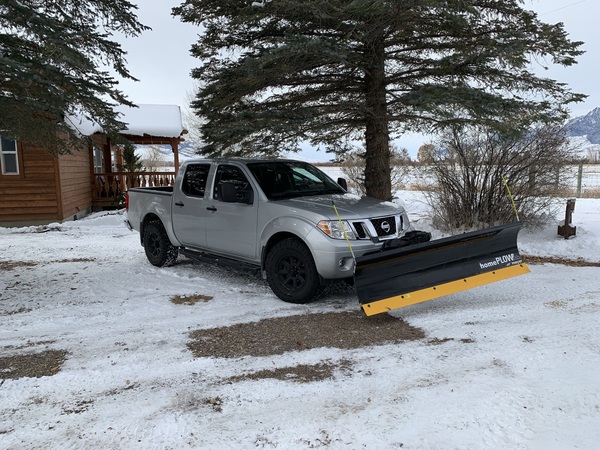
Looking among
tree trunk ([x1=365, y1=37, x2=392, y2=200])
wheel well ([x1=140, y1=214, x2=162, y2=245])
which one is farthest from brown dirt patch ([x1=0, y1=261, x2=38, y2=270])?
tree trunk ([x1=365, y1=37, x2=392, y2=200])

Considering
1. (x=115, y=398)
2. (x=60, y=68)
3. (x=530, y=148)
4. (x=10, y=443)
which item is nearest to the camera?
(x=10, y=443)

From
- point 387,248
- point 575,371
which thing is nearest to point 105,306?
point 387,248

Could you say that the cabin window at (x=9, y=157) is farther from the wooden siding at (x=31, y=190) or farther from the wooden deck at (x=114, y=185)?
the wooden deck at (x=114, y=185)

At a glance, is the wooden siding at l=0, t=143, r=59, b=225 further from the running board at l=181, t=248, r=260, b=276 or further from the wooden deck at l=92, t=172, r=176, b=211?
the running board at l=181, t=248, r=260, b=276

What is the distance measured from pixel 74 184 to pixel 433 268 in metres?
14.0

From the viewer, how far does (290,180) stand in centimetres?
652

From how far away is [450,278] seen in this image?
5.09 metres

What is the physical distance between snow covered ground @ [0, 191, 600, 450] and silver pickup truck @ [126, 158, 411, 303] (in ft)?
1.60

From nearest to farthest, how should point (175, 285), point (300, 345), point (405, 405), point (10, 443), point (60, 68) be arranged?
point (10, 443), point (405, 405), point (300, 345), point (60, 68), point (175, 285)

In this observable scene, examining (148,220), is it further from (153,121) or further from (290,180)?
(153,121)

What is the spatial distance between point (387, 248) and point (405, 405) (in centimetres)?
212

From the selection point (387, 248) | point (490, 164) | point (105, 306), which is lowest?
point (105, 306)

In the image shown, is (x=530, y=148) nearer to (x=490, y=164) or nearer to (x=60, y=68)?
(x=490, y=164)

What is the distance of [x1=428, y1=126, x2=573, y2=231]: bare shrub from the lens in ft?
28.6
